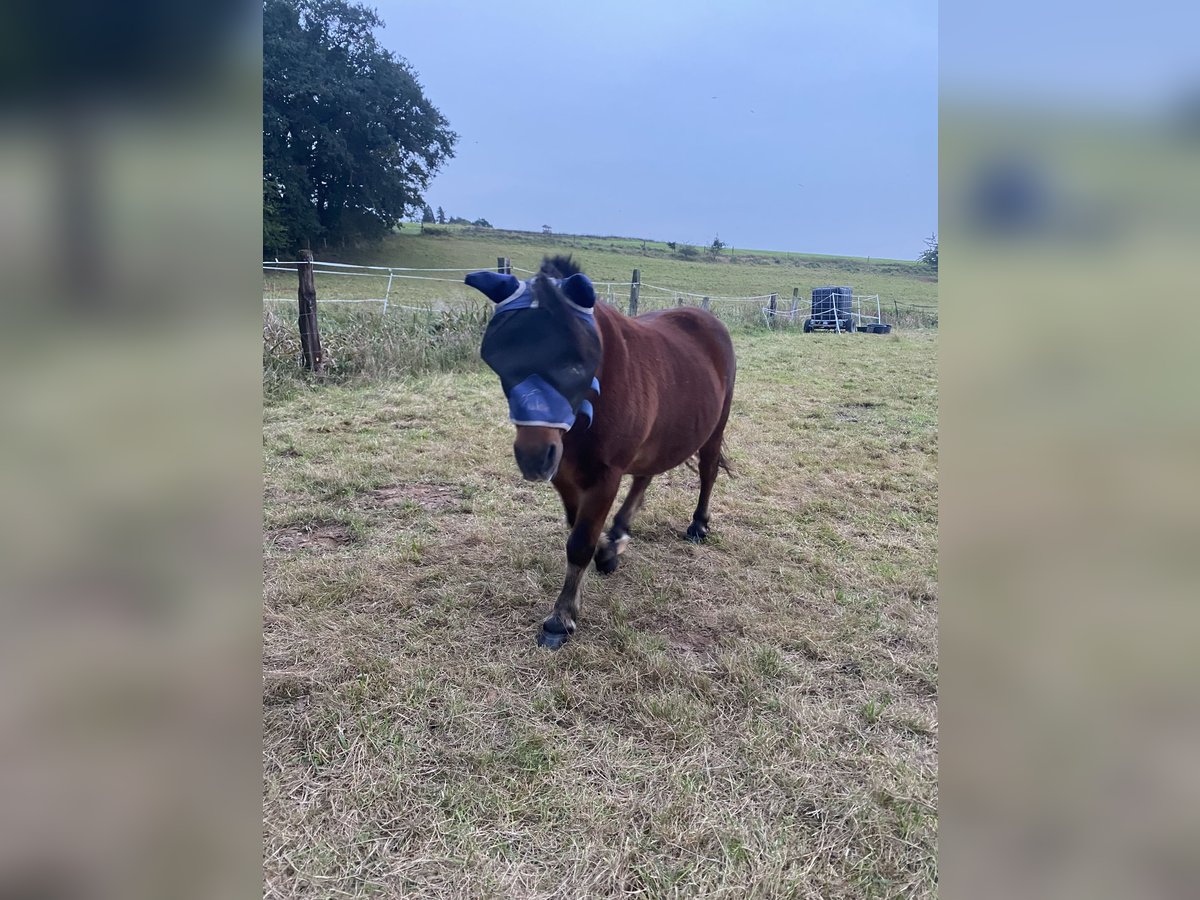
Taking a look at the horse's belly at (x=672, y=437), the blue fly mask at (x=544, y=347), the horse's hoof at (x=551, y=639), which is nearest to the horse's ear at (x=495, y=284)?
the blue fly mask at (x=544, y=347)

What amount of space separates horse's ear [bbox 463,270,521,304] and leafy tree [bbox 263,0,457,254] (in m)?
16.3

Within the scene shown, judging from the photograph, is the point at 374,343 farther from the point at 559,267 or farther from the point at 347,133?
the point at 347,133

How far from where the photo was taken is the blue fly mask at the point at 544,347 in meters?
2.14

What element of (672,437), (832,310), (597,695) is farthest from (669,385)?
(832,310)

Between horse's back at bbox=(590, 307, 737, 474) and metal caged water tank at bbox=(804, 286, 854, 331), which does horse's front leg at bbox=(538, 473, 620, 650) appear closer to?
horse's back at bbox=(590, 307, 737, 474)

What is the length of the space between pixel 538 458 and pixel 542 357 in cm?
37

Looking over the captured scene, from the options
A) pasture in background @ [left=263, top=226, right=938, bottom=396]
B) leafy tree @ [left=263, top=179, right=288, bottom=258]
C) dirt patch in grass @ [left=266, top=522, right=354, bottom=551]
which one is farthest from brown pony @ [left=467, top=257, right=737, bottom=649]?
dirt patch in grass @ [left=266, top=522, right=354, bottom=551]

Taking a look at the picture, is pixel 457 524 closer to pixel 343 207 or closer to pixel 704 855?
pixel 704 855

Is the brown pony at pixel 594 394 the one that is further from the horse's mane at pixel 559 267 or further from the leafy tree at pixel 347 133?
the leafy tree at pixel 347 133
